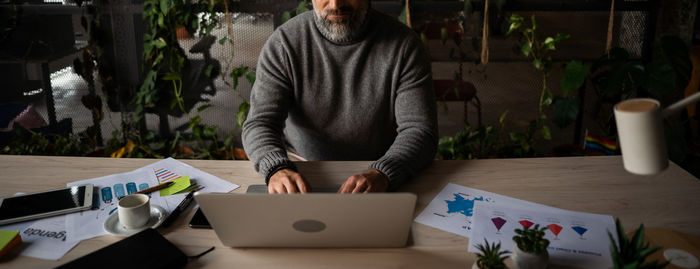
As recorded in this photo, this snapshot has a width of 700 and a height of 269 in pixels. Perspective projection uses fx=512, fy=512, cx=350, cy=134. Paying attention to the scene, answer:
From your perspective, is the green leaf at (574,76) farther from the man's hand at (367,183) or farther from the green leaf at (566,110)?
the man's hand at (367,183)

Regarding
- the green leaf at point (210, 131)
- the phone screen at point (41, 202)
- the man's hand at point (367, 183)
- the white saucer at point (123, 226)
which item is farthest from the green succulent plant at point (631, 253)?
the green leaf at point (210, 131)

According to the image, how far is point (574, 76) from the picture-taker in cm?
251

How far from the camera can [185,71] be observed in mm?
2932

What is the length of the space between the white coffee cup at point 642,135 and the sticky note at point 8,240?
1192mm

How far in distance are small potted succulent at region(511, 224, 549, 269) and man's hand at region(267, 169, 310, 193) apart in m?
0.57

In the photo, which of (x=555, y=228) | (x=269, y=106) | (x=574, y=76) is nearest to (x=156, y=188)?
(x=269, y=106)

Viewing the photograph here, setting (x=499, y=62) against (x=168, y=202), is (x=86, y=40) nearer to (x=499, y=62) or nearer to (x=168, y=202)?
(x=168, y=202)

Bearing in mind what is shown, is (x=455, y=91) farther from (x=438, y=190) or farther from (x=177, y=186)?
(x=177, y=186)

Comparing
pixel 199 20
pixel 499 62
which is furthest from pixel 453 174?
pixel 199 20

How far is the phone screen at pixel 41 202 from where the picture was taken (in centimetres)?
127

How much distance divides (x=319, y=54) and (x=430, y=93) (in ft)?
1.37

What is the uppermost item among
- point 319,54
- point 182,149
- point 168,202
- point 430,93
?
point 319,54

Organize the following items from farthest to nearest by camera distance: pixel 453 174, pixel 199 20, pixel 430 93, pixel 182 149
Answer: pixel 182 149
pixel 199 20
pixel 430 93
pixel 453 174

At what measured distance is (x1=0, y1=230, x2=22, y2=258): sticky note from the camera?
3.57ft
